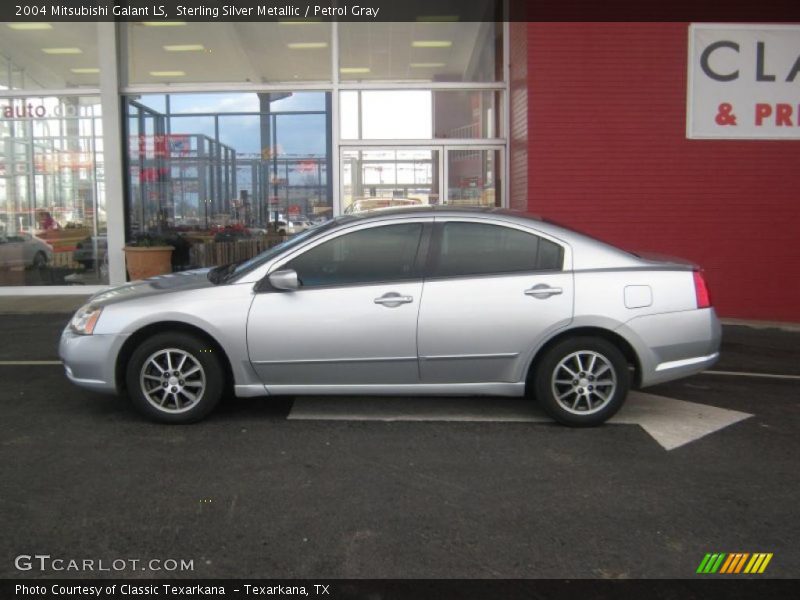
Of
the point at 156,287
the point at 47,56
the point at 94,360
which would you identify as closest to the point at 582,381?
the point at 156,287

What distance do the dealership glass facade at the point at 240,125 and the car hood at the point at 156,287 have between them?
6492 mm

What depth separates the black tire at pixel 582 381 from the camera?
521cm

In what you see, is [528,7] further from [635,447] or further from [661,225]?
[635,447]

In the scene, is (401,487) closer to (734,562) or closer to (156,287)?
(734,562)

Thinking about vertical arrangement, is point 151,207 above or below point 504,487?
above

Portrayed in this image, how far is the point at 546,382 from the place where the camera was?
17.1 feet

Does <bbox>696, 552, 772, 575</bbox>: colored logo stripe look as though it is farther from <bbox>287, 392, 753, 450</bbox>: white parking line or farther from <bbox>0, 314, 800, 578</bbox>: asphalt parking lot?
<bbox>287, 392, 753, 450</bbox>: white parking line

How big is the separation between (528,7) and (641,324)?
20.7ft

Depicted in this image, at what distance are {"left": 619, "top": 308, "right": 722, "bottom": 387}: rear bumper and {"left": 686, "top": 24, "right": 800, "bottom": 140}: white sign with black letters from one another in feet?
18.0

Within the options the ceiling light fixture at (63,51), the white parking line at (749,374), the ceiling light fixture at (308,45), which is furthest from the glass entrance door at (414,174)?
the white parking line at (749,374)

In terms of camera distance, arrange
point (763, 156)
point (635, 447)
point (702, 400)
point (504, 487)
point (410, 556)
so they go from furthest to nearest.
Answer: point (763, 156) → point (702, 400) → point (635, 447) → point (504, 487) → point (410, 556)

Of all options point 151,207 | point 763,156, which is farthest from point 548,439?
point 151,207

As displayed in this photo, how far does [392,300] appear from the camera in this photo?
519cm

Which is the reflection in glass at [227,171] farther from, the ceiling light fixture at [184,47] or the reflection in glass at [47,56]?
the reflection in glass at [47,56]
